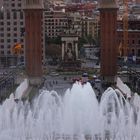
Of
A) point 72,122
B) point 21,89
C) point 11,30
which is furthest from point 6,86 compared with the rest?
point 11,30

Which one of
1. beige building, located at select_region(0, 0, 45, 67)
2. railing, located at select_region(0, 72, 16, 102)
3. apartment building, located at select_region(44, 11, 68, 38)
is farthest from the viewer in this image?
apartment building, located at select_region(44, 11, 68, 38)

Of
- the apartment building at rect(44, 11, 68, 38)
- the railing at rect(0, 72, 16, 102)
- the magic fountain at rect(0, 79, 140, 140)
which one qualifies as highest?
the magic fountain at rect(0, 79, 140, 140)

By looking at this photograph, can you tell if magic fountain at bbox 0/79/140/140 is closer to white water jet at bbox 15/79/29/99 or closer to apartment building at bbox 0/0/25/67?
white water jet at bbox 15/79/29/99

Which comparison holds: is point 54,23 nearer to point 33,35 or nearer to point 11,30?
point 11,30

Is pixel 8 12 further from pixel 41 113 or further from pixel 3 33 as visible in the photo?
pixel 41 113

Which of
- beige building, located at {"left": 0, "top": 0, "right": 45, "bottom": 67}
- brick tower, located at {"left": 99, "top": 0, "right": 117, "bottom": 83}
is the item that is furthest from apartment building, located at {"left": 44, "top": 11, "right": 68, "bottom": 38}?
brick tower, located at {"left": 99, "top": 0, "right": 117, "bottom": 83}

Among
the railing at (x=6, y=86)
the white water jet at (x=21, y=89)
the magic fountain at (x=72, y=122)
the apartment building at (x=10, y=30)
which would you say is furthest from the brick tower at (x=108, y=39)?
the apartment building at (x=10, y=30)

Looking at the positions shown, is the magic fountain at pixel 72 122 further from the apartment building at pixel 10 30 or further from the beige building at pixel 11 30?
the apartment building at pixel 10 30
